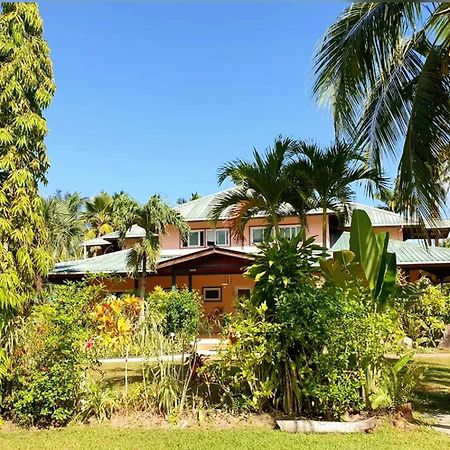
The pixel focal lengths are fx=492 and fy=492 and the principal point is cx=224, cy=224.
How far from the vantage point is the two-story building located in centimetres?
2127

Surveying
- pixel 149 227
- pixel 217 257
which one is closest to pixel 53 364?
pixel 149 227

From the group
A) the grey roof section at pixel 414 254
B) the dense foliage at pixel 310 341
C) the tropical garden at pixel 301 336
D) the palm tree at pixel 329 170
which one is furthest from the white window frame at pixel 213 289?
the dense foliage at pixel 310 341

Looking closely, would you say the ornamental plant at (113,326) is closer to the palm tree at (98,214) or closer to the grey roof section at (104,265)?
the grey roof section at (104,265)

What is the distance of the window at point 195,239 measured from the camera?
27.1 meters

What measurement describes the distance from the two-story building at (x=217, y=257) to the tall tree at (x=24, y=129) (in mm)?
6731

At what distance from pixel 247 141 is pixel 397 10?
6.06m

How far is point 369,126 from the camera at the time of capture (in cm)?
894

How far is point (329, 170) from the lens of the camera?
12.3m

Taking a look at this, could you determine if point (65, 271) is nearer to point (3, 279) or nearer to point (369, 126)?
point (3, 279)

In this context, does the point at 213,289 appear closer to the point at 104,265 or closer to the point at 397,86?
the point at 104,265

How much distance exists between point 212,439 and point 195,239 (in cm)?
2111

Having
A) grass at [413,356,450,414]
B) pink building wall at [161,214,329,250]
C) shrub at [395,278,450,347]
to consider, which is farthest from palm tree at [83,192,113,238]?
grass at [413,356,450,414]

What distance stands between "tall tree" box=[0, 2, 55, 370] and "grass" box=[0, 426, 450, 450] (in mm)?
6579

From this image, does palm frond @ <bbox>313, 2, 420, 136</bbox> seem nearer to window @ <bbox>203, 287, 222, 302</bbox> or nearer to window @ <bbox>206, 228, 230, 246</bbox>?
window @ <bbox>206, 228, 230, 246</bbox>
